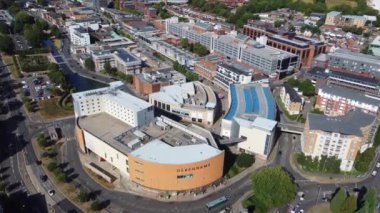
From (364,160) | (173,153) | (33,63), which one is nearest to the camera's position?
(173,153)

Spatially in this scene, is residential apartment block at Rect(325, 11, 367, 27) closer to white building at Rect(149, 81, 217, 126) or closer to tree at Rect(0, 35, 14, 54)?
white building at Rect(149, 81, 217, 126)

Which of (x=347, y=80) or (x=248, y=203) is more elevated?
(x=347, y=80)

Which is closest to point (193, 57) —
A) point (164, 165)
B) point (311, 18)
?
point (164, 165)

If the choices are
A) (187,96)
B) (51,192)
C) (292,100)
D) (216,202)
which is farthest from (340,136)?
(51,192)

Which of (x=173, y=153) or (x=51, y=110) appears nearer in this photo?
(x=173, y=153)

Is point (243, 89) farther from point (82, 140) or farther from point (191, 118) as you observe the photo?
point (82, 140)

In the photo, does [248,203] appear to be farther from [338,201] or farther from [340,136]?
[340,136]

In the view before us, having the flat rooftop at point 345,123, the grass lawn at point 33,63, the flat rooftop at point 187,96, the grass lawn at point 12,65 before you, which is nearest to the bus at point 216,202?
the flat rooftop at point 345,123
